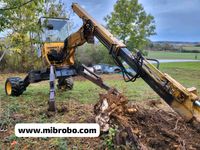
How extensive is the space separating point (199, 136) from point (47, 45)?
5.88 meters

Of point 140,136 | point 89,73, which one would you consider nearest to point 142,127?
point 140,136

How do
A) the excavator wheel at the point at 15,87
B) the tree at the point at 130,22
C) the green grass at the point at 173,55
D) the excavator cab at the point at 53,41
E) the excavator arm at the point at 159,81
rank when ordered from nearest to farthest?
the excavator arm at the point at 159,81, the excavator cab at the point at 53,41, the excavator wheel at the point at 15,87, the tree at the point at 130,22, the green grass at the point at 173,55

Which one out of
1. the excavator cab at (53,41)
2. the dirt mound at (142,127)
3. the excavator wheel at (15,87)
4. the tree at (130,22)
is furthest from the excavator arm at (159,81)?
the tree at (130,22)

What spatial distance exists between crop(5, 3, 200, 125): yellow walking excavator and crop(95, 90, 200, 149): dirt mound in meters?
0.46

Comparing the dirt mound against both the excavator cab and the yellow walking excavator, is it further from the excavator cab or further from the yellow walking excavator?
the excavator cab

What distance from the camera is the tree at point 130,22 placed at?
2366cm

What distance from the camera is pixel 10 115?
271 inches

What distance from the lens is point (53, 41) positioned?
32.1ft

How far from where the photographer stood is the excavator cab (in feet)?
30.9

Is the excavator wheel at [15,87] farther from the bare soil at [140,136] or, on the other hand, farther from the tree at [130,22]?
the tree at [130,22]

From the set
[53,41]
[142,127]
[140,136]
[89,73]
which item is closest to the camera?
[140,136]

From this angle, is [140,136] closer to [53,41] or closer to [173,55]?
[53,41]

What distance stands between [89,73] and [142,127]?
432cm

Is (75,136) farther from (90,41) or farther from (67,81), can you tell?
(67,81)
